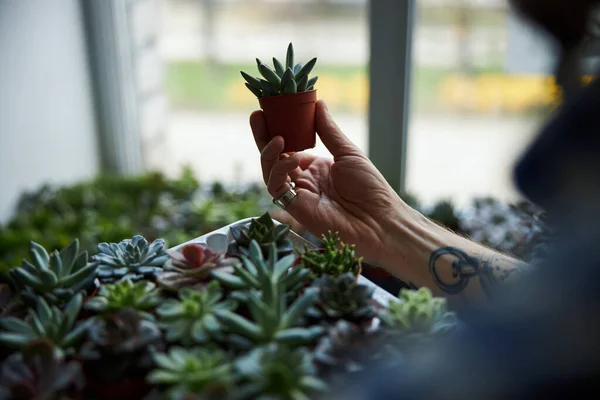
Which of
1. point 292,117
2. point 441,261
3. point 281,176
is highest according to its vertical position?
point 292,117

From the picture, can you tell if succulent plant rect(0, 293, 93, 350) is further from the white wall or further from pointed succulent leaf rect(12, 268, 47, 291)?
the white wall

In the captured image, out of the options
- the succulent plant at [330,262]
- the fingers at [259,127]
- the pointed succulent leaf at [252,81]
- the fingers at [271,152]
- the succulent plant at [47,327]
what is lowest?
the succulent plant at [47,327]

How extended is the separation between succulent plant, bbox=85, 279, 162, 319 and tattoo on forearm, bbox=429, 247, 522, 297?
432mm

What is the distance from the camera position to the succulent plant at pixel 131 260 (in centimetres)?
68

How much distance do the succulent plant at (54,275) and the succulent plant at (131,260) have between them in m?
0.02

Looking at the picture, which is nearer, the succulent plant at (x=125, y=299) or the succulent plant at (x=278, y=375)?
Answer: the succulent plant at (x=278, y=375)

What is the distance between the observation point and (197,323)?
0.58 m

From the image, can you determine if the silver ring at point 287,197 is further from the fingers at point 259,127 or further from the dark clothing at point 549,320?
the dark clothing at point 549,320

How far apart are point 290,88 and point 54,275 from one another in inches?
17.4

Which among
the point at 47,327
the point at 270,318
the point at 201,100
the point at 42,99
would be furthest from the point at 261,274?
the point at 201,100

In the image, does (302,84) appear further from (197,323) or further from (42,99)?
(42,99)

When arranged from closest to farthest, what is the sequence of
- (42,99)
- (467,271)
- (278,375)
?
(278,375), (467,271), (42,99)

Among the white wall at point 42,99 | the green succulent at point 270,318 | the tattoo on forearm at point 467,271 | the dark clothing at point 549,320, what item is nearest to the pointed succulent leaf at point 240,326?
the green succulent at point 270,318

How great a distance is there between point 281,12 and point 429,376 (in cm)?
173
